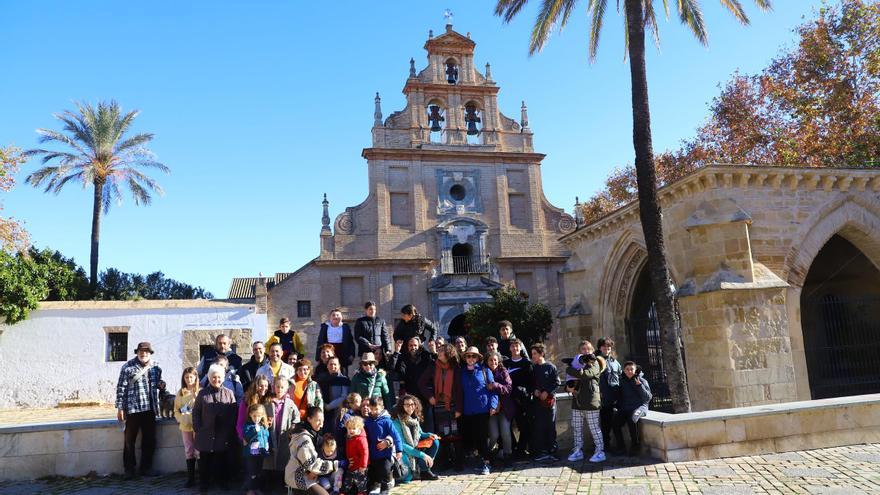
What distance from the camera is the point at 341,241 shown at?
24.3 meters

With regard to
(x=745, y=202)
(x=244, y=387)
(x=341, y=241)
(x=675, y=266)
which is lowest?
(x=244, y=387)

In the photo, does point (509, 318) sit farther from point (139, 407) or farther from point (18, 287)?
point (18, 287)

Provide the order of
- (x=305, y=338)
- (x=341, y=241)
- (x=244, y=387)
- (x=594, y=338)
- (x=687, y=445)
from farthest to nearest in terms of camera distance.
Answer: (x=341, y=241), (x=305, y=338), (x=594, y=338), (x=244, y=387), (x=687, y=445)

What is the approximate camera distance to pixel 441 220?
25438mm

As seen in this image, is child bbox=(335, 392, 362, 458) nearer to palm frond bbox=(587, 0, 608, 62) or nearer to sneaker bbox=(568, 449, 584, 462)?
sneaker bbox=(568, 449, 584, 462)

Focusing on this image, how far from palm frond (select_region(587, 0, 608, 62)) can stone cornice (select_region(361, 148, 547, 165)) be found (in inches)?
517

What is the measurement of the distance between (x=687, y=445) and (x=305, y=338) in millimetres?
18298

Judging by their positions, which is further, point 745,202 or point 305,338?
point 305,338

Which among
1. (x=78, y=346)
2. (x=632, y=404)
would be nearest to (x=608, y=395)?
(x=632, y=404)

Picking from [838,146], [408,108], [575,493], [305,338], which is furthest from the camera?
[408,108]

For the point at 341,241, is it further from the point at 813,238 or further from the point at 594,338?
the point at 813,238

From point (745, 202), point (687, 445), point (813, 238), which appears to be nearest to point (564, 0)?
point (745, 202)

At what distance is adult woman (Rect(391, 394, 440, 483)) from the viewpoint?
6277 millimetres

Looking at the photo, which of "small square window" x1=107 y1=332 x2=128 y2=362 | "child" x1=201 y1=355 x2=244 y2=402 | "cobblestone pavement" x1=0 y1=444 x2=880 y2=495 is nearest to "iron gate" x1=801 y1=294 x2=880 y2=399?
"cobblestone pavement" x1=0 y1=444 x2=880 y2=495
